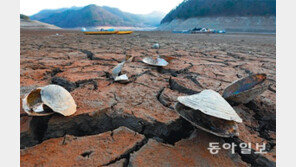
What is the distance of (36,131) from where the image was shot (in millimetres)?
1327

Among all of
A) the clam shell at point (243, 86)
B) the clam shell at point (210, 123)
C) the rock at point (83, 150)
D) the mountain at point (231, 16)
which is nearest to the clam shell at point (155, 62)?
the clam shell at point (243, 86)

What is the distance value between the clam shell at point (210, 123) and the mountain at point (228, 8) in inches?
1434

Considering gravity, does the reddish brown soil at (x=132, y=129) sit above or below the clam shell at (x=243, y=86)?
below

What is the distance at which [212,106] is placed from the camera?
3.80ft

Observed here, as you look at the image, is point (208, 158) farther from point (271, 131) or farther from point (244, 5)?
point (244, 5)

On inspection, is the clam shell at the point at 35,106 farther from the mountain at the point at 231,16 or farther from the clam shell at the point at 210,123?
the mountain at the point at 231,16

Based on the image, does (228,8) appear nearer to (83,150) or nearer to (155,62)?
(155,62)

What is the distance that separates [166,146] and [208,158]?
1.01 ft

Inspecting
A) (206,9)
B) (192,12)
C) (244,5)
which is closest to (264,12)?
(244,5)

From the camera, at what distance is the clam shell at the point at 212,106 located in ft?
3.56

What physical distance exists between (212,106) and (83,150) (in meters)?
1.00

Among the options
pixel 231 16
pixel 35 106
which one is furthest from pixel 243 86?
pixel 231 16

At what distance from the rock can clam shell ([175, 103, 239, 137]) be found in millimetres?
415

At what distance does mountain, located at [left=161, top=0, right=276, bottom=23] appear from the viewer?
30.5 metres
